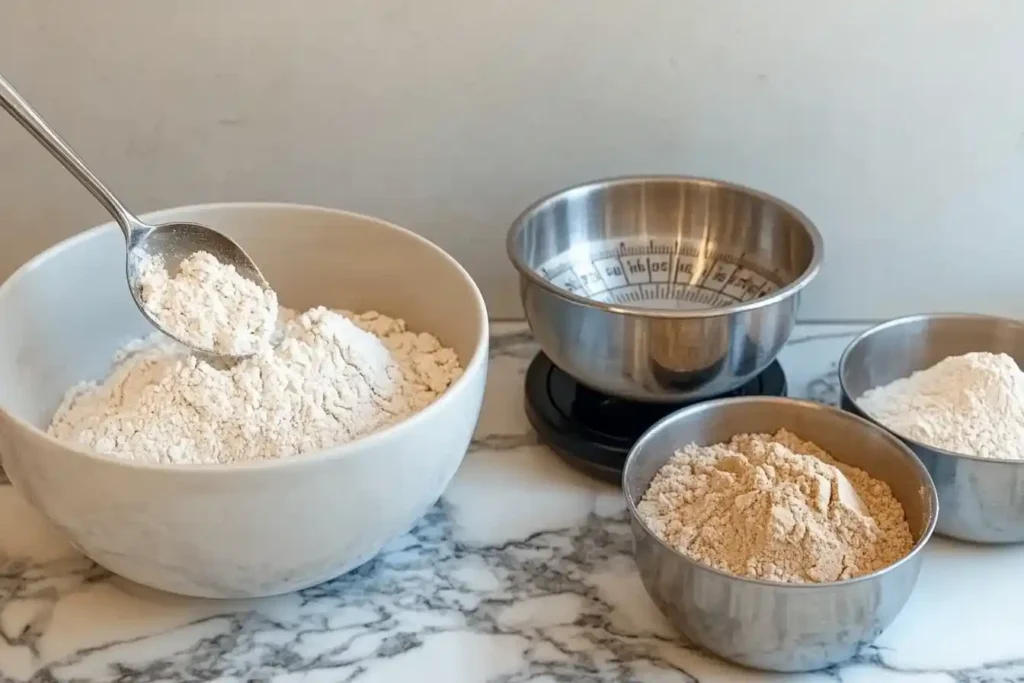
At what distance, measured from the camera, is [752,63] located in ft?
3.04

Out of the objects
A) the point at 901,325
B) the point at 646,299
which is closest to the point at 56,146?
the point at 646,299

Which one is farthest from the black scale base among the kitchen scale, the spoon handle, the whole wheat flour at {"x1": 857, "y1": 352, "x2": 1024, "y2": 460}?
the spoon handle

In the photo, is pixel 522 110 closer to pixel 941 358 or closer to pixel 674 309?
pixel 674 309

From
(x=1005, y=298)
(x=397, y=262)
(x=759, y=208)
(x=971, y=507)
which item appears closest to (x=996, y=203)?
(x=1005, y=298)

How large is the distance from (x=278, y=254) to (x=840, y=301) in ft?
1.74

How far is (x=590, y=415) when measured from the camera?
2.85 ft

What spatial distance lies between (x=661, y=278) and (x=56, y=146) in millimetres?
516

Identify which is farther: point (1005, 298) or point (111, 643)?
point (1005, 298)

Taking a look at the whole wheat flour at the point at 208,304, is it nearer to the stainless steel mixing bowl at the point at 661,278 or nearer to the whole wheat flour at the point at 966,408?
→ the stainless steel mixing bowl at the point at 661,278

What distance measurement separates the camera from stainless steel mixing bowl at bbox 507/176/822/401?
0.79 meters

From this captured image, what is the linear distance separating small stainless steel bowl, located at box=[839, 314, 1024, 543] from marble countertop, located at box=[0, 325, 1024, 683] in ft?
0.10

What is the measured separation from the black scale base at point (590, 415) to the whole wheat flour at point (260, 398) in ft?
0.31

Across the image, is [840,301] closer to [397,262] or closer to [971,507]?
[971,507]

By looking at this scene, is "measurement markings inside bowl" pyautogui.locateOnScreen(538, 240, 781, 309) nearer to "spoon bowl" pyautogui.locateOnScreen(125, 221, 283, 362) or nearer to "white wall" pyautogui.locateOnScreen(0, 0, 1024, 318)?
"white wall" pyautogui.locateOnScreen(0, 0, 1024, 318)
